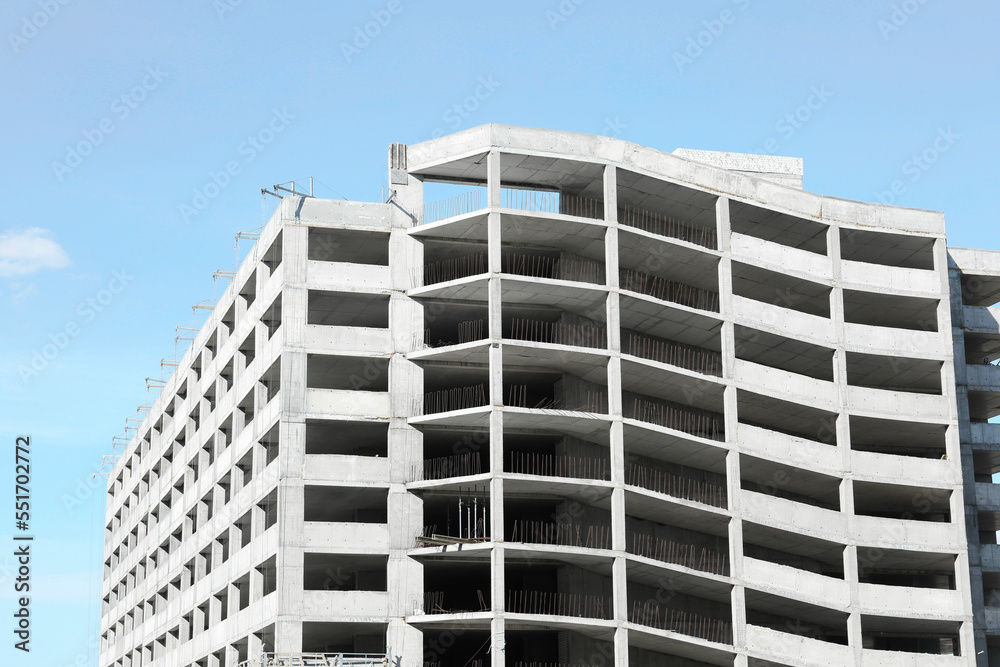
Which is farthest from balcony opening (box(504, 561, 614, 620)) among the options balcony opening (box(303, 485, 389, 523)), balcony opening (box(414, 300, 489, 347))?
balcony opening (box(414, 300, 489, 347))

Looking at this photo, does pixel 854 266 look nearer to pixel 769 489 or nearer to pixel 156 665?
pixel 769 489

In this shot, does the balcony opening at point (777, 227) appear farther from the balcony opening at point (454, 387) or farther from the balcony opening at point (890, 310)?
the balcony opening at point (454, 387)

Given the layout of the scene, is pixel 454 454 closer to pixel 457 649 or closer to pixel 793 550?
pixel 457 649

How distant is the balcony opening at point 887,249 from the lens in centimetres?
7200

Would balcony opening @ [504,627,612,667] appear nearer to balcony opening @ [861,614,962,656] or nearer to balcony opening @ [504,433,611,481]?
balcony opening @ [504,433,611,481]

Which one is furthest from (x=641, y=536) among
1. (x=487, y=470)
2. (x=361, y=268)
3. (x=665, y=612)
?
(x=361, y=268)

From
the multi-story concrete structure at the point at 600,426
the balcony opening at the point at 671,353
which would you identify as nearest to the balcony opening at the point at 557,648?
the multi-story concrete structure at the point at 600,426

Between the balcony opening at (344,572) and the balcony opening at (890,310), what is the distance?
28067 millimetres

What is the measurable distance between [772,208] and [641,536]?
1823cm

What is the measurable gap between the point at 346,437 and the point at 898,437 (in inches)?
1157

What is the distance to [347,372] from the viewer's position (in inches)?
2680

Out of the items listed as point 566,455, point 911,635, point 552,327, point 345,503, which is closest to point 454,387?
point 552,327

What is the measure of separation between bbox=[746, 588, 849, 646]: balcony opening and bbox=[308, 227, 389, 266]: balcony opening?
24.3 m

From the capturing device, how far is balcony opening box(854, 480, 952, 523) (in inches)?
2753
